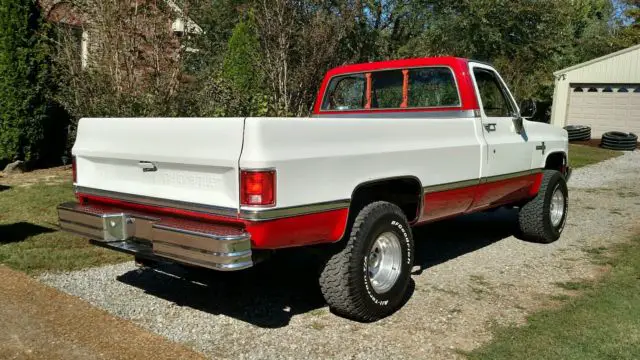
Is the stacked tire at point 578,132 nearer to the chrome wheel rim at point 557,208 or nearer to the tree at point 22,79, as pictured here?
the chrome wheel rim at point 557,208

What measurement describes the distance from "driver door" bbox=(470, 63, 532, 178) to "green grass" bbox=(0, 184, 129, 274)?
3.66m

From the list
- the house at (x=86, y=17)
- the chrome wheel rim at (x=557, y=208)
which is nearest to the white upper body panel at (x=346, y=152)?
the chrome wheel rim at (x=557, y=208)

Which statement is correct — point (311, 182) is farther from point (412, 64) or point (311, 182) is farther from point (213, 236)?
point (412, 64)

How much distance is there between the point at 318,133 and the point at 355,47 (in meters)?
15.0

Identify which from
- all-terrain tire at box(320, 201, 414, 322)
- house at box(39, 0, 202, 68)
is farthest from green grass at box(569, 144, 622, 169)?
all-terrain tire at box(320, 201, 414, 322)

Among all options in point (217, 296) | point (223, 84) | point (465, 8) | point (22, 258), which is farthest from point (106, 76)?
point (465, 8)

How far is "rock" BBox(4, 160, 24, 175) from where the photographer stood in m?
10.5

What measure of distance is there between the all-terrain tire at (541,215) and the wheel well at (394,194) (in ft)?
7.83

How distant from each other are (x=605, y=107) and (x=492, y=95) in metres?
19.3

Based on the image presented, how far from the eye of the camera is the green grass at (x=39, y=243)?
5.40 meters

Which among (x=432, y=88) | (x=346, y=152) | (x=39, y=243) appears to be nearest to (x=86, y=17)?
(x=39, y=243)

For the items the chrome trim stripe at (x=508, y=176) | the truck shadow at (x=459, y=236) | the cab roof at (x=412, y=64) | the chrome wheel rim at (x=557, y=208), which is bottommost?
the truck shadow at (x=459, y=236)

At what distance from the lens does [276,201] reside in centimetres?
336

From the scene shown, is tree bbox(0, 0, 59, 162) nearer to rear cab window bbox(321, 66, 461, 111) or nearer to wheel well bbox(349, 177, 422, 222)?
rear cab window bbox(321, 66, 461, 111)
